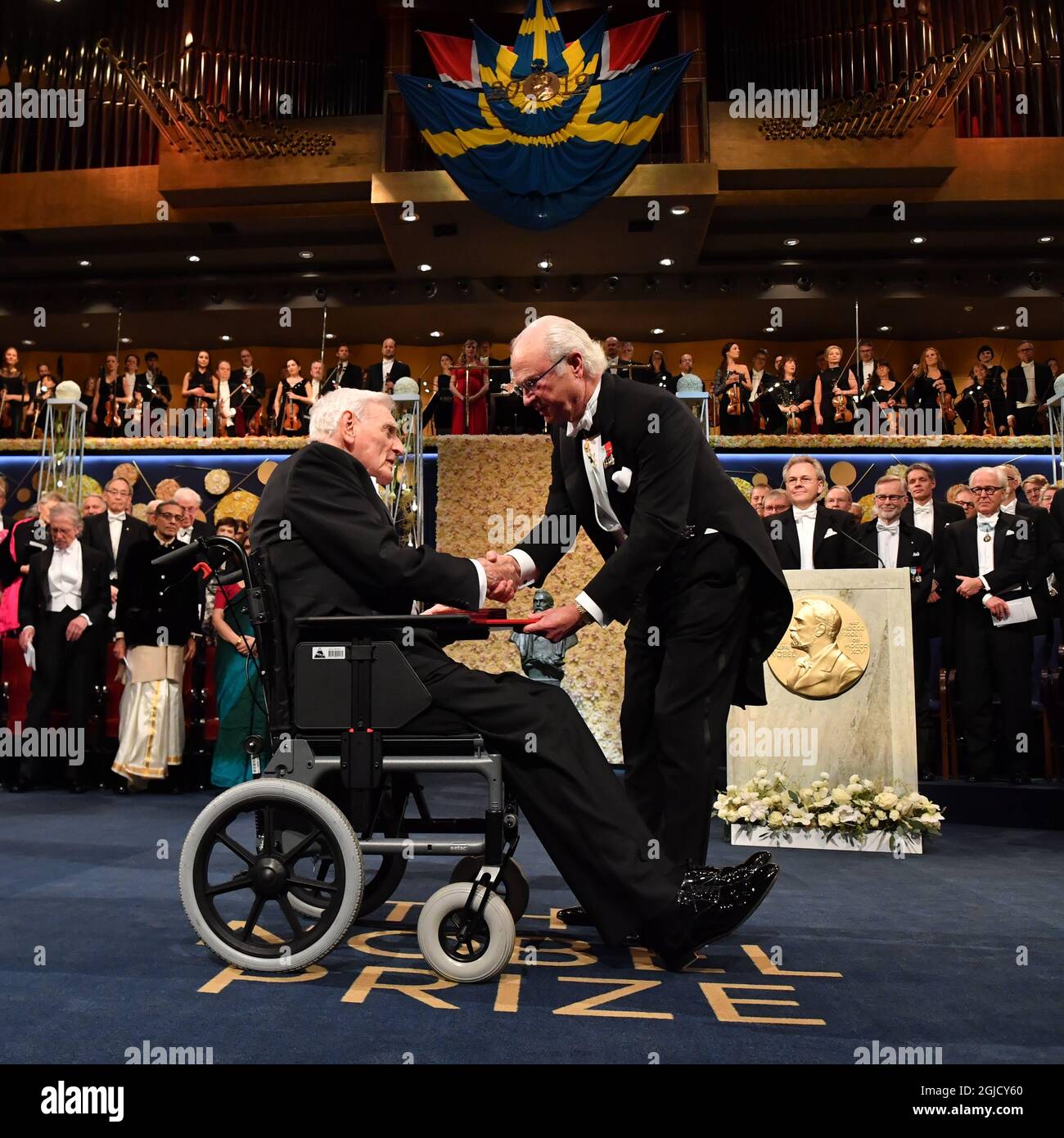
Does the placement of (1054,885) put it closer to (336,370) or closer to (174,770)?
(174,770)

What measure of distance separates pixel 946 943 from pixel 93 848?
2820 mm

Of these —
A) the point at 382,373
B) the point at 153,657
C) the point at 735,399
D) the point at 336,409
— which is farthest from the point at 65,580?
the point at 735,399

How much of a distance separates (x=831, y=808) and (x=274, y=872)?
2604 mm

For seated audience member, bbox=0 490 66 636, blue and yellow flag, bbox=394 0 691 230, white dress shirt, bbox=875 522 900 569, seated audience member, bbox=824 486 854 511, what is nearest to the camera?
white dress shirt, bbox=875 522 900 569

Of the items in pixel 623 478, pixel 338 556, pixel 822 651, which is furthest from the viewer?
pixel 822 651

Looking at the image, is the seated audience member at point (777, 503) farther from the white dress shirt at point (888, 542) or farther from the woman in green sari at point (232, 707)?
the woman in green sari at point (232, 707)

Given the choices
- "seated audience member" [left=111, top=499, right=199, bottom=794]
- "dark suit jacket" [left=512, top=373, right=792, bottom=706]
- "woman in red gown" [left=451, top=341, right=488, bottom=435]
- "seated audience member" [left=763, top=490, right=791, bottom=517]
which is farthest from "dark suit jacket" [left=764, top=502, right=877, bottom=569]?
"woman in red gown" [left=451, top=341, right=488, bottom=435]

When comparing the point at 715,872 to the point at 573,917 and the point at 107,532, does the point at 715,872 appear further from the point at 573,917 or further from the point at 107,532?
the point at 107,532

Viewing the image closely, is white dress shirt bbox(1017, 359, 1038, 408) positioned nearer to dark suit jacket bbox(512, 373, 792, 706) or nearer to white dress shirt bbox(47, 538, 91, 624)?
white dress shirt bbox(47, 538, 91, 624)

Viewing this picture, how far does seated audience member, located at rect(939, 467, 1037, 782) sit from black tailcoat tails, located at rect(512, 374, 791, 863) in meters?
3.25

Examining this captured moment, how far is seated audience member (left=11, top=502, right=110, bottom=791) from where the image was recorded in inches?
223

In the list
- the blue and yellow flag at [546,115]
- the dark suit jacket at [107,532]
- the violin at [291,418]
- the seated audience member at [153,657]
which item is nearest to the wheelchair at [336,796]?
the seated audience member at [153,657]

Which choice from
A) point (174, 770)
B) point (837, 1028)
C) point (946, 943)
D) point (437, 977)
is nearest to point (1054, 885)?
point (946, 943)

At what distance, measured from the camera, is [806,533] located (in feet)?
17.3
